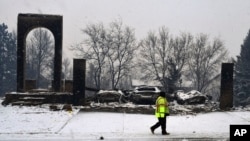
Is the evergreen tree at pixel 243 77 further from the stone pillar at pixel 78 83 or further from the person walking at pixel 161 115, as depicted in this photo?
the person walking at pixel 161 115

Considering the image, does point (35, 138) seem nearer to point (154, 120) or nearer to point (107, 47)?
point (154, 120)

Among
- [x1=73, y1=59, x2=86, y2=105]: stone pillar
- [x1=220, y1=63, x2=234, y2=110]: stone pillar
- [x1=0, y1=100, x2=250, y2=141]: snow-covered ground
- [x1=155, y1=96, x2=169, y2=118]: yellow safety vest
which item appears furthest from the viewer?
[x1=73, y1=59, x2=86, y2=105]: stone pillar

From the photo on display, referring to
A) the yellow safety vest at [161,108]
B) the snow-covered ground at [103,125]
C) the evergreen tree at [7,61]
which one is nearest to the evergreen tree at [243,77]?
the evergreen tree at [7,61]

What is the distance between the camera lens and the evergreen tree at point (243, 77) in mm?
63312

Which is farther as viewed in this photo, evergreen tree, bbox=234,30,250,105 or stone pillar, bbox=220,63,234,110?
evergreen tree, bbox=234,30,250,105

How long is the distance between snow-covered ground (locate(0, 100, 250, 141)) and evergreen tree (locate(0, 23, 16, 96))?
165ft

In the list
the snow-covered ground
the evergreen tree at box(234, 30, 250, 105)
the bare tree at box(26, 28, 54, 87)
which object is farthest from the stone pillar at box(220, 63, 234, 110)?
the bare tree at box(26, 28, 54, 87)

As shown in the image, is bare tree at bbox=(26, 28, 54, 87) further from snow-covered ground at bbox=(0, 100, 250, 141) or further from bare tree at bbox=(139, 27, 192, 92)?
snow-covered ground at bbox=(0, 100, 250, 141)

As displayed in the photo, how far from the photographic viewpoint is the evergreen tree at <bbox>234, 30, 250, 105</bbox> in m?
63.3

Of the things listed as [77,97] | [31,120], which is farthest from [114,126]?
[77,97]

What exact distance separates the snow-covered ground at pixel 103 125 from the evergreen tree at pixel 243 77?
41907mm

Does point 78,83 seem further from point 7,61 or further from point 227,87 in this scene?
point 7,61

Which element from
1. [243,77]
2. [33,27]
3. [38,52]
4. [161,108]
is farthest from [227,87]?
[38,52]

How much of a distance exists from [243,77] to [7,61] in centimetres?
4066
